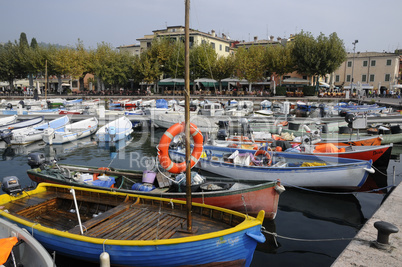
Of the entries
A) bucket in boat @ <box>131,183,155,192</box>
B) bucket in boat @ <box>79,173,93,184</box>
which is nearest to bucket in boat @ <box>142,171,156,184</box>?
bucket in boat @ <box>131,183,155,192</box>

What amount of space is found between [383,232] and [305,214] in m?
4.24

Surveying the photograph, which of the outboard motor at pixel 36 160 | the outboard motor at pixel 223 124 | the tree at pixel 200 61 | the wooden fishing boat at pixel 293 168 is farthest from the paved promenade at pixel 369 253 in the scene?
the tree at pixel 200 61

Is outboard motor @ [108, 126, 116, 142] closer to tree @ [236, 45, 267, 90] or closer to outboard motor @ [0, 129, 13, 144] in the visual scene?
outboard motor @ [0, 129, 13, 144]

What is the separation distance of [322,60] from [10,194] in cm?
4555

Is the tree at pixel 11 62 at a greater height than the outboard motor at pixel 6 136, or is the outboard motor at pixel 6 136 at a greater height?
the tree at pixel 11 62

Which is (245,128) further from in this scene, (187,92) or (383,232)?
(187,92)

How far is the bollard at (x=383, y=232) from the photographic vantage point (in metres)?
5.73

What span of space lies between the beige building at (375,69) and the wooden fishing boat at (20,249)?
2297 inches

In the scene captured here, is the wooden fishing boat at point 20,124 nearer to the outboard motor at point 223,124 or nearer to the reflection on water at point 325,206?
the outboard motor at point 223,124

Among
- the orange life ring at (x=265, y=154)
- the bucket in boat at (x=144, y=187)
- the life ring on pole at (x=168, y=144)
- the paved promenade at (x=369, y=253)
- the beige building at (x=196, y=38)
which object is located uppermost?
the beige building at (x=196, y=38)

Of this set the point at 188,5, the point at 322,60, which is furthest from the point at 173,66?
the point at 188,5

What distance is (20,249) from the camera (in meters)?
6.23

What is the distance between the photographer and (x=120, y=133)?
22188 mm

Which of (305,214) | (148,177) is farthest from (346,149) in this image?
(148,177)
